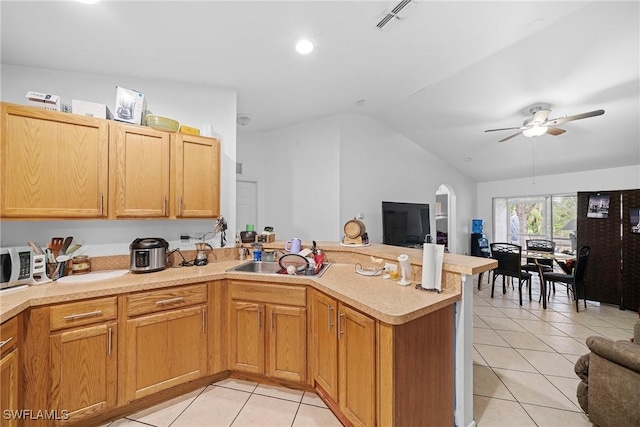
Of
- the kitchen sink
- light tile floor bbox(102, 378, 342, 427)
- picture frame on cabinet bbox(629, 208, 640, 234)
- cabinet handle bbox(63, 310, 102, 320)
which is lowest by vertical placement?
light tile floor bbox(102, 378, 342, 427)

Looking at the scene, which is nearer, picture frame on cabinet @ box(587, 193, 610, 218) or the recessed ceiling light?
the recessed ceiling light

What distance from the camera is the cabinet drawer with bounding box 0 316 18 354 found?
127 cm

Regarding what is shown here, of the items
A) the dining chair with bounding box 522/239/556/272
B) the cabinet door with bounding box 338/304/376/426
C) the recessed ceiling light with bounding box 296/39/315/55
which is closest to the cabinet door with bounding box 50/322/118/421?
the cabinet door with bounding box 338/304/376/426

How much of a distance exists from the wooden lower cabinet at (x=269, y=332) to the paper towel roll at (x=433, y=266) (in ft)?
2.89

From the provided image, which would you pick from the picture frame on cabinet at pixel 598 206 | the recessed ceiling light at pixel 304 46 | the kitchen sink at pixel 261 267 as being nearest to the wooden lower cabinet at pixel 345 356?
the kitchen sink at pixel 261 267

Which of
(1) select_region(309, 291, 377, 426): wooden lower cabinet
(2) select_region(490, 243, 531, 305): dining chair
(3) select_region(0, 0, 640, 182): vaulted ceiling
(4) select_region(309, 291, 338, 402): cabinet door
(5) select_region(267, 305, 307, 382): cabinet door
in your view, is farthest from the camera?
(2) select_region(490, 243, 531, 305): dining chair

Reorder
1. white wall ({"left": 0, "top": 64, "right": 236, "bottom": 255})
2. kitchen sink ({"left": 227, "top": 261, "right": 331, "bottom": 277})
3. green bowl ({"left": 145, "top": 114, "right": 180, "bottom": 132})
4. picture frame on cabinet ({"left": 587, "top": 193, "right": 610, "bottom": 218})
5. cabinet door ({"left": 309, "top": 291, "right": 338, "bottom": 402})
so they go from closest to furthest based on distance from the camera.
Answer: cabinet door ({"left": 309, "top": 291, "right": 338, "bottom": 402}) < white wall ({"left": 0, "top": 64, "right": 236, "bottom": 255}) < green bowl ({"left": 145, "top": 114, "right": 180, "bottom": 132}) < kitchen sink ({"left": 227, "top": 261, "right": 331, "bottom": 277}) < picture frame on cabinet ({"left": 587, "top": 193, "right": 610, "bottom": 218})

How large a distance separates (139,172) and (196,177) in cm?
42

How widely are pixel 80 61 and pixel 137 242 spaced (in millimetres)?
1561

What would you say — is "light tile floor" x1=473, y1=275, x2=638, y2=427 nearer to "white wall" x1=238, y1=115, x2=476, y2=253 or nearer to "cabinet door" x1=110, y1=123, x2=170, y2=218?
"white wall" x1=238, y1=115, x2=476, y2=253

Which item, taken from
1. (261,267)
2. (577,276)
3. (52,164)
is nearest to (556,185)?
(577,276)

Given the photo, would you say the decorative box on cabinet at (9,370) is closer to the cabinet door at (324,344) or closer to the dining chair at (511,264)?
the cabinet door at (324,344)

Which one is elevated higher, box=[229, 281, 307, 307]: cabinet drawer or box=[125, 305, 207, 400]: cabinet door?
box=[229, 281, 307, 307]: cabinet drawer

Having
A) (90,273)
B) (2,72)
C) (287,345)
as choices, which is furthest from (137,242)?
(2,72)
